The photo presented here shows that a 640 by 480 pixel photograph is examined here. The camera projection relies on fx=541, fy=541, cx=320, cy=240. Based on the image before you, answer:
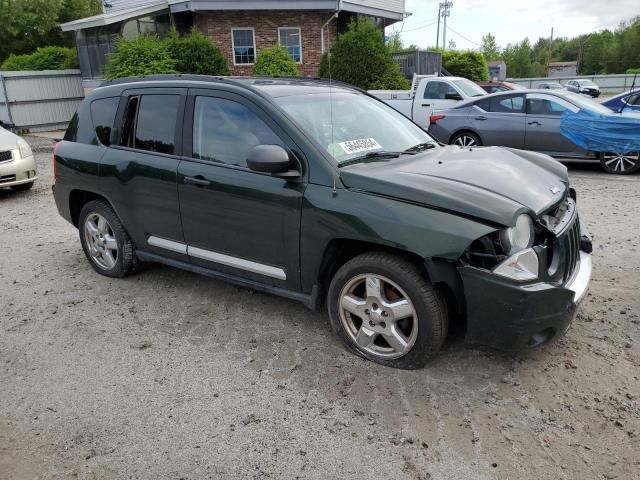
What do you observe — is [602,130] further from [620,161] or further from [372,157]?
[372,157]

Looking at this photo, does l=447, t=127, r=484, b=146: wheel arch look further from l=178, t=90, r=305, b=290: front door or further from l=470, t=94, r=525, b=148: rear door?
l=178, t=90, r=305, b=290: front door

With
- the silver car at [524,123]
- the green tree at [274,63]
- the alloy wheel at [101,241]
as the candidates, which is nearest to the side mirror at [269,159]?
the alloy wheel at [101,241]

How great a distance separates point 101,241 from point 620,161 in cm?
859

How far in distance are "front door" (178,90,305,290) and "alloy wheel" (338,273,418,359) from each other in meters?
0.44

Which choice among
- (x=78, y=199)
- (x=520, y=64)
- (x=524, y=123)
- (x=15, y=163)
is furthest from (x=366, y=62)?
(x=520, y=64)

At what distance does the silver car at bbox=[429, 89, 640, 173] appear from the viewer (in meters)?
9.66

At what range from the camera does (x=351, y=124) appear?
4062 mm

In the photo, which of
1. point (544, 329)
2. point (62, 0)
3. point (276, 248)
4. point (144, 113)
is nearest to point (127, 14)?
point (62, 0)

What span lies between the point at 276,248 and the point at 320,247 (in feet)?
1.22

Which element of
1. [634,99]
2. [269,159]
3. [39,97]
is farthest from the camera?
[39,97]

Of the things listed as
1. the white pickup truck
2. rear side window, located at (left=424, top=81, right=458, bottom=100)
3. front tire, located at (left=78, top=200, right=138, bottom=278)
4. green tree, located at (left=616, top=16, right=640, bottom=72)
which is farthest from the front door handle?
green tree, located at (left=616, top=16, right=640, bottom=72)

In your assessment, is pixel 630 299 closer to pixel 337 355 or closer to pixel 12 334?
pixel 337 355

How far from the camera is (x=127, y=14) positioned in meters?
20.9

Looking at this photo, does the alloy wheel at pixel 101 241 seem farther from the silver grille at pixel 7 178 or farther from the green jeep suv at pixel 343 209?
the silver grille at pixel 7 178
